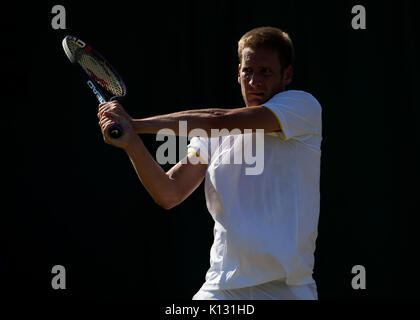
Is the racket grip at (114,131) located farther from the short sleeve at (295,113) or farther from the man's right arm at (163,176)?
the short sleeve at (295,113)

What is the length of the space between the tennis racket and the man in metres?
0.43

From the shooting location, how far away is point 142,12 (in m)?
5.14

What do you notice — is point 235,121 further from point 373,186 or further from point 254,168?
point 373,186

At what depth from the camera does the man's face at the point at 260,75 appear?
10.5ft

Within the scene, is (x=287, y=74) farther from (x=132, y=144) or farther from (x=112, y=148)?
(x=112, y=148)

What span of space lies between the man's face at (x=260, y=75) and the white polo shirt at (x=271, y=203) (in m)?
0.13

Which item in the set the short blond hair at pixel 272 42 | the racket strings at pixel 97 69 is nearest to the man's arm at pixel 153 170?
the racket strings at pixel 97 69

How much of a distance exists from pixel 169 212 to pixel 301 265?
7.33ft

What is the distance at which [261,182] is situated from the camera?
3016mm

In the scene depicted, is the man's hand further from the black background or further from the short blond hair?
the black background

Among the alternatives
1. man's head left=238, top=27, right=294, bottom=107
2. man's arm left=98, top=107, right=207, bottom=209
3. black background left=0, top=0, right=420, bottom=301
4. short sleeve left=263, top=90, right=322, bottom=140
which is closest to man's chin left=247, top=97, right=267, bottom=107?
man's head left=238, top=27, right=294, bottom=107

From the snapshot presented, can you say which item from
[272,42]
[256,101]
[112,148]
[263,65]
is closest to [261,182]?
[256,101]

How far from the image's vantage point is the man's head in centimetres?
321

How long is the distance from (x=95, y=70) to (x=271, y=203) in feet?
3.80
